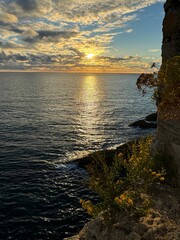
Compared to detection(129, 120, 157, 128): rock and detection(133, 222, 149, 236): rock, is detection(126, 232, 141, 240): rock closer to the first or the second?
detection(133, 222, 149, 236): rock

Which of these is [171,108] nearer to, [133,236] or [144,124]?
[133,236]

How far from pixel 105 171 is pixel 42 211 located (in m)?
17.2

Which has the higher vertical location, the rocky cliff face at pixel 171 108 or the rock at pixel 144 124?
the rocky cliff face at pixel 171 108

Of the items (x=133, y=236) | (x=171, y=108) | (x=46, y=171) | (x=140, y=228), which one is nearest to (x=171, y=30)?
(x=171, y=108)

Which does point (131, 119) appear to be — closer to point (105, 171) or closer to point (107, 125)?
point (107, 125)

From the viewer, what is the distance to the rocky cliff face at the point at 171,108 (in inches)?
700

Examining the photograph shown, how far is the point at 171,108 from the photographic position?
18.2m

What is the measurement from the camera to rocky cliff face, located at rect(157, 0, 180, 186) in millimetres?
17781

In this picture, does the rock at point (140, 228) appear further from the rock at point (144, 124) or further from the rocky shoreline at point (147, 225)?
the rock at point (144, 124)

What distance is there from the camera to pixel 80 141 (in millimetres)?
56562

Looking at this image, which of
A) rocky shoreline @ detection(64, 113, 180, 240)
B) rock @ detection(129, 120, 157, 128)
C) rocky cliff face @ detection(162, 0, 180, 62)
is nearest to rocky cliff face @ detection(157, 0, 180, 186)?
rocky cliff face @ detection(162, 0, 180, 62)

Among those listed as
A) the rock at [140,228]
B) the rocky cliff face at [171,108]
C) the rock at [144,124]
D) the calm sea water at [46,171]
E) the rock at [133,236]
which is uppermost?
the rocky cliff face at [171,108]

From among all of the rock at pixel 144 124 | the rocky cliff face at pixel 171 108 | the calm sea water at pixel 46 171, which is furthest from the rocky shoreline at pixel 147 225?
the rock at pixel 144 124

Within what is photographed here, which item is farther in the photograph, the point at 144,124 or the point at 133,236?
the point at 144,124
